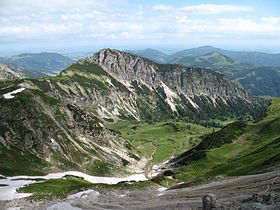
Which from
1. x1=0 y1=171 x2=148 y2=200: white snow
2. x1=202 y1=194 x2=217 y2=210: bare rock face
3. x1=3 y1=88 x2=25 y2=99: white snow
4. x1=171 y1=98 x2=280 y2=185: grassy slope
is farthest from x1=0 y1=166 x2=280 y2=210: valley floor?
x1=3 y1=88 x2=25 y2=99: white snow

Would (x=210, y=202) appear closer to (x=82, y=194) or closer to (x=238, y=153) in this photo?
(x=82, y=194)

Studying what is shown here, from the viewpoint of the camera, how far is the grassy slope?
121 meters

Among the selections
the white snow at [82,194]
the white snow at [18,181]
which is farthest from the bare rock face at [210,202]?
the white snow at [18,181]

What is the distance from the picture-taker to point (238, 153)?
158 metres

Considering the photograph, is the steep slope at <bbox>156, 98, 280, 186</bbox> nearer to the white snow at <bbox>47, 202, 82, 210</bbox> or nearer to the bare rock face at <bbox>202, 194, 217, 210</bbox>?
the white snow at <bbox>47, 202, 82, 210</bbox>

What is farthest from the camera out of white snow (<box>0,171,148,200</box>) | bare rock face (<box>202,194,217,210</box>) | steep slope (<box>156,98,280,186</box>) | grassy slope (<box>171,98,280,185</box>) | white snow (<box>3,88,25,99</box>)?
white snow (<box>3,88,25,99</box>)

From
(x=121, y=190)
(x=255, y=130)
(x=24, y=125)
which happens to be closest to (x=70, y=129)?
(x=24, y=125)

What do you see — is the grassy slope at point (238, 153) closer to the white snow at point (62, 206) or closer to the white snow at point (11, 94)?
the white snow at point (62, 206)

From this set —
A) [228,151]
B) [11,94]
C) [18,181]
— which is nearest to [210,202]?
[18,181]

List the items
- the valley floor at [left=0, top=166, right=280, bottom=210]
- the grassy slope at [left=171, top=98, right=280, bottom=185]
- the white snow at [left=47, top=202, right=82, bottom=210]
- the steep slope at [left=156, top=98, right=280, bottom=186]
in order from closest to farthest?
the valley floor at [left=0, top=166, right=280, bottom=210], the white snow at [left=47, top=202, right=82, bottom=210], the grassy slope at [left=171, top=98, right=280, bottom=185], the steep slope at [left=156, top=98, right=280, bottom=186]

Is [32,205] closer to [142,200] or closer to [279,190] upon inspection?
[142,200]

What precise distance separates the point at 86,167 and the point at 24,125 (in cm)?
4206

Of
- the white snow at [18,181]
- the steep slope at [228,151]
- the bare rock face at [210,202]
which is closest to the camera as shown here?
the bare rock face at [210,202]

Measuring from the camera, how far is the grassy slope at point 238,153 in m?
121
